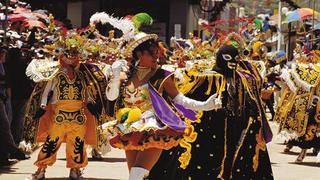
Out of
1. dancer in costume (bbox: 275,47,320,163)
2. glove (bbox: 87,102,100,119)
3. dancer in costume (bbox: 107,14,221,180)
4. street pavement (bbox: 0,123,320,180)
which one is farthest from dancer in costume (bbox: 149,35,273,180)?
dancer in costume (bbox: 275,47,320,163)

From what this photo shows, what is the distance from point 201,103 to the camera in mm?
8656

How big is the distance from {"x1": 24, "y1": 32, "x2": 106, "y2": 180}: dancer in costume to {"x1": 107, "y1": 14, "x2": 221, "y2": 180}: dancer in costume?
307 centimetres

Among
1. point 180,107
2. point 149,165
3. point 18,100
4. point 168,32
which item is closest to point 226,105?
point 180,107

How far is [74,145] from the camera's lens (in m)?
12.2

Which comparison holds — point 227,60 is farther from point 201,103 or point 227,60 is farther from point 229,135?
point 201,103

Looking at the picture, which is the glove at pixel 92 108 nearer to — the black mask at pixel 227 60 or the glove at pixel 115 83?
the black mask at pixel 227 60

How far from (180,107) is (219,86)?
0.99 meters

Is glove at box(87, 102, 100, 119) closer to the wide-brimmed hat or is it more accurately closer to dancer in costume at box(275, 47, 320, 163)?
the wide-brimmed hat

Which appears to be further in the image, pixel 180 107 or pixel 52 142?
pixel 52 142

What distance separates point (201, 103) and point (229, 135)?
203 cm

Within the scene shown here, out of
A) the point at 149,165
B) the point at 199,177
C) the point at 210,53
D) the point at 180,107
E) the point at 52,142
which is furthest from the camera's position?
the point at 210,53

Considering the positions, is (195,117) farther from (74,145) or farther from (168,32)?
(168,32)

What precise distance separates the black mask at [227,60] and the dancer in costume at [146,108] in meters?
1.70

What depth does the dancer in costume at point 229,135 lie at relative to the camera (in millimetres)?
10461
